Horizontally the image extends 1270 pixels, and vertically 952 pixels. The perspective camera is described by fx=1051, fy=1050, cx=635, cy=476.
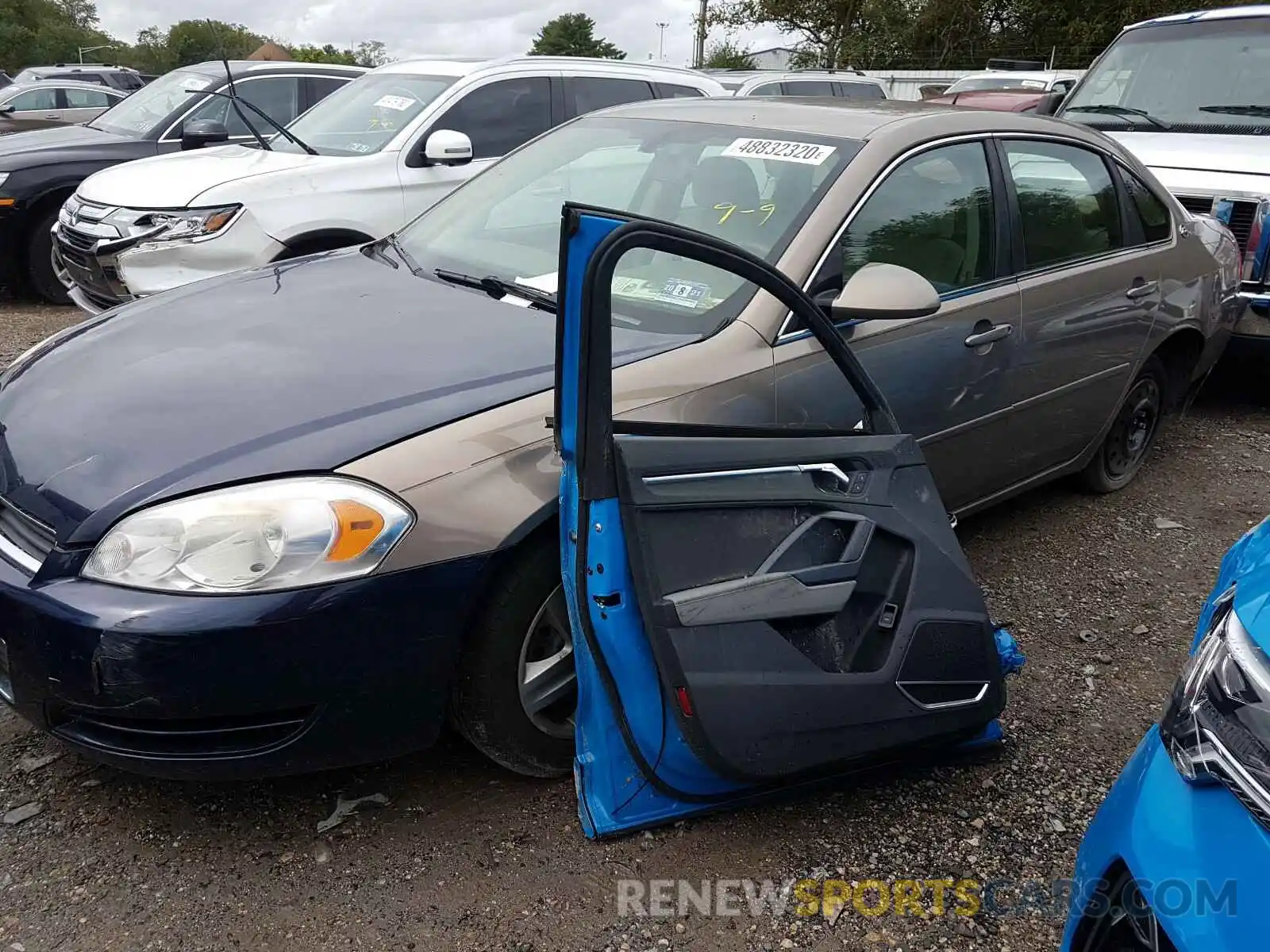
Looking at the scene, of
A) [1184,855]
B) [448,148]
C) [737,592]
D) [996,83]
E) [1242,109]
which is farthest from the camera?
[996,83]

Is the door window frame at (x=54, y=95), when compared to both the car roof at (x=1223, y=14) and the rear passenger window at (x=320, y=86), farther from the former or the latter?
the car roof at (x=1223, y=14)

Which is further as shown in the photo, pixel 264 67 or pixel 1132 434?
pixel 264 67

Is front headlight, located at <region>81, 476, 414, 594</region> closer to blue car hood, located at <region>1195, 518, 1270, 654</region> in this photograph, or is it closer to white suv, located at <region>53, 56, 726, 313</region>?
blue car hood, located at <region>1195, 518, 1270, 654</region>

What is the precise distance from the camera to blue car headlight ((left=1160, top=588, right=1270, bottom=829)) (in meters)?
1.46

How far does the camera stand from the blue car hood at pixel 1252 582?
162cm

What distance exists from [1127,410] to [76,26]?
8338cm

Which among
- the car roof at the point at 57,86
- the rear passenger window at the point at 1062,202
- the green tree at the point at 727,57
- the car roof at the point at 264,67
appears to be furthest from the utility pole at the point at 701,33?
the rear passenger window at the point at 1062,202

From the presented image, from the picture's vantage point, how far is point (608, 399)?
2.09 metres

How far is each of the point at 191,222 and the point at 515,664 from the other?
412 cm

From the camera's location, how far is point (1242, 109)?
619 cm

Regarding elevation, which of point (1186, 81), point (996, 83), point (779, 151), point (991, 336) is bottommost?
point (991, 336)

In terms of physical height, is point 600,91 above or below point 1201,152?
above

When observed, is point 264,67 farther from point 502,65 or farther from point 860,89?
point 860,89

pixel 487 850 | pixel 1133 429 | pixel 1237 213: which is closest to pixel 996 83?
pixel 1237 213
